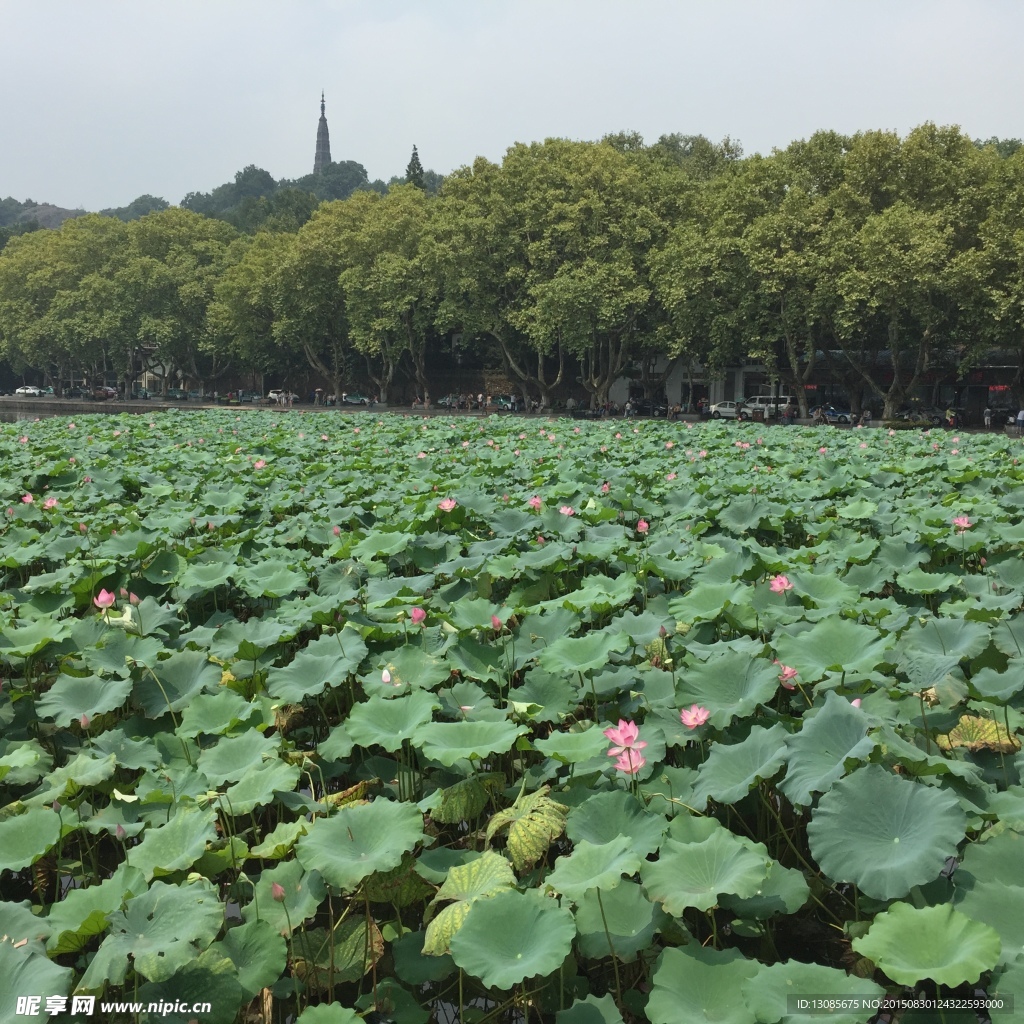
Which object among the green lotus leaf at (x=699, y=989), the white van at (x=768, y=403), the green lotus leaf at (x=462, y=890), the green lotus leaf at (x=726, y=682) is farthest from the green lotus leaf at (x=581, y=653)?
the white van at (x=768, y=403)

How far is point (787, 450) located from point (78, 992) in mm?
9965

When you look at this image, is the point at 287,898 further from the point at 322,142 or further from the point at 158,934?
the point at 322,142

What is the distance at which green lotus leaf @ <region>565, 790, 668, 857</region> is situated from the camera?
2039mm

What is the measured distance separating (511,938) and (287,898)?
0.59 m

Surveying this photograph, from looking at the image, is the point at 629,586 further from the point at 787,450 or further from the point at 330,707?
the point at 787,450

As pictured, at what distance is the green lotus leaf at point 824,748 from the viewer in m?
1.96

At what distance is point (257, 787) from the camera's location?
7.63ft

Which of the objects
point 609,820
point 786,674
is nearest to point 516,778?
point 609,820

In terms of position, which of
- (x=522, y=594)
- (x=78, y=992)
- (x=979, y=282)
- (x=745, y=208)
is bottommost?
(x=78, y=992)

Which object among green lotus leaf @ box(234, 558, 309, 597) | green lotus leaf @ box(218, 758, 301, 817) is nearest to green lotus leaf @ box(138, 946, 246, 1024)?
green lotus leaf @ box(218, 758, 301, 817)

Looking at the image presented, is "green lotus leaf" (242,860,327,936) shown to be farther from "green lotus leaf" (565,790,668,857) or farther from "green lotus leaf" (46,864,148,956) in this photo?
"green lotus leaf" (565,790,668,857)

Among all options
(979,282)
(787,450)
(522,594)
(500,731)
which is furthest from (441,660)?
(979,282)

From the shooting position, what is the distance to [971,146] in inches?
1022

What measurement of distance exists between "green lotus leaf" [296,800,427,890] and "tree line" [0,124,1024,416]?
25924 mm
